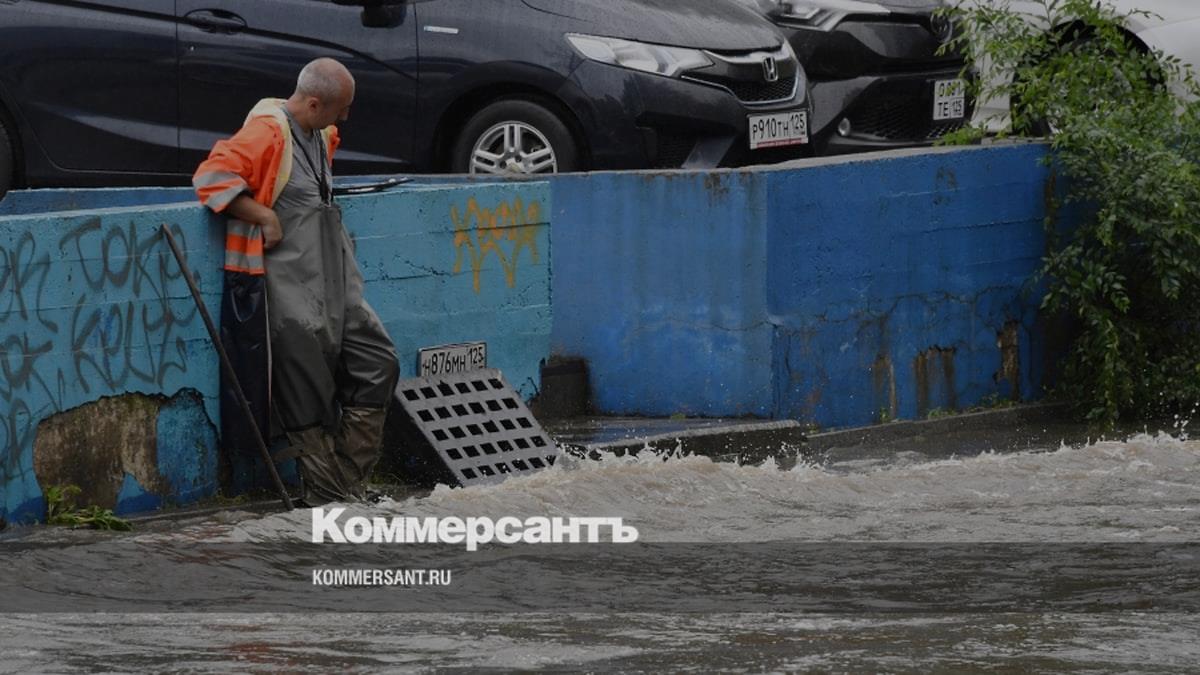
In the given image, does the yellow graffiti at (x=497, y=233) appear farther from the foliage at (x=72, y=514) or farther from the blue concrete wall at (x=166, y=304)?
the foliage at (x=72, y=514)

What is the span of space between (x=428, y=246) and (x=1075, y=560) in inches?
131

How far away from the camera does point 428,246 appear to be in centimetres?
1065

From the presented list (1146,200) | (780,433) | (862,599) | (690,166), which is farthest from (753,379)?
(862,599)

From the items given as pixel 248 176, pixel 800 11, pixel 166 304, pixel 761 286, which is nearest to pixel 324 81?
pixel 248 176

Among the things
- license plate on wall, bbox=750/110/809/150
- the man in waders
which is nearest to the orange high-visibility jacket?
the man in waders

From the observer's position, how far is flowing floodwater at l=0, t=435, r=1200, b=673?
7.09 meters

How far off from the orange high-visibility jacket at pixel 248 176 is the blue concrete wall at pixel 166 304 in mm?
134

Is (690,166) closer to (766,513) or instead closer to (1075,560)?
(766,513)

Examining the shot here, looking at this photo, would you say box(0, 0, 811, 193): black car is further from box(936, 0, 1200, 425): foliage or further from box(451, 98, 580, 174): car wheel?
box(936, 0, 1200, 425): foliage

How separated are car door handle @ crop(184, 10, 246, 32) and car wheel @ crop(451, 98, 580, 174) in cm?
131

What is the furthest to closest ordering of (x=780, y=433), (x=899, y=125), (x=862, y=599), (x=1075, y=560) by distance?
(x=899, y=125) < (x=780, y=433) < (x=1075, y=560) < (x=862, y=599)

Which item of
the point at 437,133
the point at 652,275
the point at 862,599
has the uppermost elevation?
the point at 437,133

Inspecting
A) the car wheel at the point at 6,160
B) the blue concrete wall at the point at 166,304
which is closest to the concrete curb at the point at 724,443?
the blue concrete wall at the point at 166,304

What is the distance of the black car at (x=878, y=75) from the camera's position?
14297 mm
